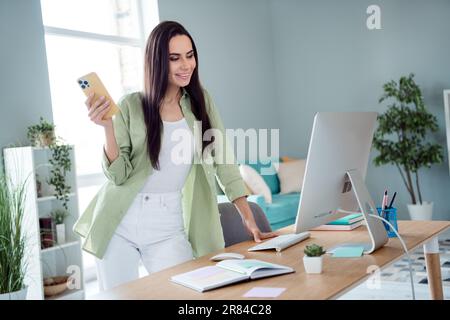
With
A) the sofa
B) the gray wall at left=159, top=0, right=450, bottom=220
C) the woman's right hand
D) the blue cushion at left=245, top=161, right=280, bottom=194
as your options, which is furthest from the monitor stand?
the blue cushion at left=245, top=161, right=280, bottom=194

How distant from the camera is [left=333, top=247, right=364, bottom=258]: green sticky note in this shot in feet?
5.91

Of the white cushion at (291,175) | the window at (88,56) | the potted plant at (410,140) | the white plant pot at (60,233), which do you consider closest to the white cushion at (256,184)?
the white cushion at (291,175)

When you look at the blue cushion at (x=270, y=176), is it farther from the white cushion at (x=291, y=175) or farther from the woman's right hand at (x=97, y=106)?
the woman's right hand at (x=97, y=106)

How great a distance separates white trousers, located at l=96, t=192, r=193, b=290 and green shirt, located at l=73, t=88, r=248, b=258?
32 mm

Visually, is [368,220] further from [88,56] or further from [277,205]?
[88,56]

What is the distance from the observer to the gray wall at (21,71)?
4.12 m

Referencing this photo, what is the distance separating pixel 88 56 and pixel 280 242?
12.1 ft

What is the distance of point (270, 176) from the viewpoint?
6207mm

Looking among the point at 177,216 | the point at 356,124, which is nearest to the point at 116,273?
the point at 177,216

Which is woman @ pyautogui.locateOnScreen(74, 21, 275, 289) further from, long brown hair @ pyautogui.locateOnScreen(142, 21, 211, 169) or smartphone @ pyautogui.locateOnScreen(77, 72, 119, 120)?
smartphone @ pyautogui.locateOnScreen(77, 72, 119, 120)

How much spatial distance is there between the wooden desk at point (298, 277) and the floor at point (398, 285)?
1393mm

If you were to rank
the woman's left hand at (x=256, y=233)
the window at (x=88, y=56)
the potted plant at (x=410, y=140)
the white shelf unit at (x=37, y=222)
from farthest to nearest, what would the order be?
the potted plant at (x=410, y=140) < the window at (x=88, y=56) < the white shelf unit at (x=37, y=222) < the woman's left hand at (x=256, y=233)

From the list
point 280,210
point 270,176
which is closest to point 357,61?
point 270,176

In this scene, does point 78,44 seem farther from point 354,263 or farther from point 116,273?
point 354,263
